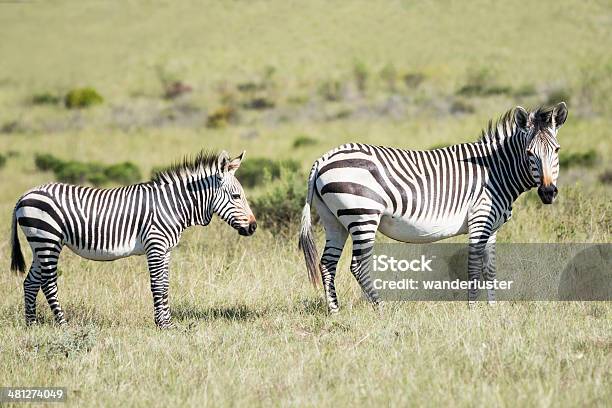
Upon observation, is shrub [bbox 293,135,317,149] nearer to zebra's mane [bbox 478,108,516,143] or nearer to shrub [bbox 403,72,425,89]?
zebra's mane [bbox 478,108,516,143]

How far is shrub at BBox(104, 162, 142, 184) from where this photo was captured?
66.5ft

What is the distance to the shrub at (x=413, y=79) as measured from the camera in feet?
143

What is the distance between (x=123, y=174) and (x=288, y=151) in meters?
5.77

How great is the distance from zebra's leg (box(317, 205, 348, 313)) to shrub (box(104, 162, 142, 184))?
12.9m

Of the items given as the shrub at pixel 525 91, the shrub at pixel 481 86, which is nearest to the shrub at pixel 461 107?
the shrub at pixel 525 91

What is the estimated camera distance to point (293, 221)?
12.2m

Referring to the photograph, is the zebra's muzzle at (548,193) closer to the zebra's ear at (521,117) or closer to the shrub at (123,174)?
the zebra's ear at (521,117)

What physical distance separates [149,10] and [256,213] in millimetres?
45454

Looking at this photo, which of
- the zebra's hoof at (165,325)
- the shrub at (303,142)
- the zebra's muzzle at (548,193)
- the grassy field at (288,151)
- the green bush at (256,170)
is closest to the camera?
the grassy field at (288,151)

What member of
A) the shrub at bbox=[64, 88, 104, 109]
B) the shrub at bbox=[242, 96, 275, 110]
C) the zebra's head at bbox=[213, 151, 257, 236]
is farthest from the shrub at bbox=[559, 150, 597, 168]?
the shrub at bbox=[64, 88, 104, 109]

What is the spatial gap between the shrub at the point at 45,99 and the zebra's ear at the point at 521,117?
34889mm

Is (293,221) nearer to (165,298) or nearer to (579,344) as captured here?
(165,298)

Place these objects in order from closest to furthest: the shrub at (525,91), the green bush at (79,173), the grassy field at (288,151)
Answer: the grassy field at (288,151) < the green bush at (79,173) < the shrub at (525,91)

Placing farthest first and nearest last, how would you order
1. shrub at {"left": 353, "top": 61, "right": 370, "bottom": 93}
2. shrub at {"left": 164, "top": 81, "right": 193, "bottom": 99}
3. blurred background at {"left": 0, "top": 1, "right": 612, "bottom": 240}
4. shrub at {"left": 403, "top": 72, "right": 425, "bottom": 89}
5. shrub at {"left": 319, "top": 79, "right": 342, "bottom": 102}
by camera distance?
shrub at {"left": 353, "top": 61, "right": 370, "bottom": 93}
shrub at {"left": 403, "top": 72, "right": 425, "bottom": 89}
shrub at {"left": 164, "top": 81, "right": 193, "bottom": 99}
shrub at {"left": 319, "top": 79, "right": 342, "bottom": 102}
blurred background at {"left": 0, "top": 1, "right": 612, "bottom": 240}
